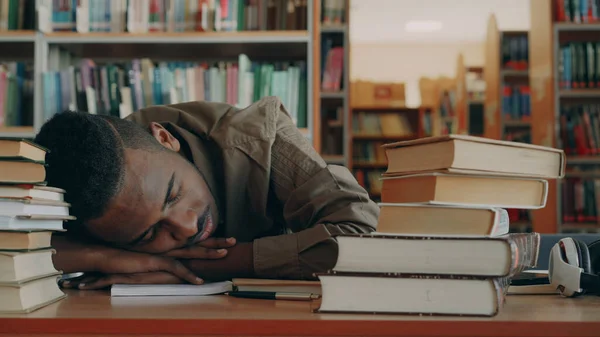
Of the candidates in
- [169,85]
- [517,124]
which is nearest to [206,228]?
[169,85]

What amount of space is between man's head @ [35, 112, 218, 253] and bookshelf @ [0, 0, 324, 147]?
58.6 inches

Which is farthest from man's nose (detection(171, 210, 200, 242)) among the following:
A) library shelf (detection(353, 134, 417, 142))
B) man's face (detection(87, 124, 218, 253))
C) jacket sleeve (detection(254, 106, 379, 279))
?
library shelf (detection(353, 134, 417, 142))

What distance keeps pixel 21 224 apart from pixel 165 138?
493 mm

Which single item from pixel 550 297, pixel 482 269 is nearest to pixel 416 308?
pixel 482 269

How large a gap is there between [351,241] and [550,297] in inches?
13.6

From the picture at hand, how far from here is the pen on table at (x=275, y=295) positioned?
863mm

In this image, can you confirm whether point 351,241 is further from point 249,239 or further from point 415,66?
point 415,66

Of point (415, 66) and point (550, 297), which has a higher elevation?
point (415, 66)

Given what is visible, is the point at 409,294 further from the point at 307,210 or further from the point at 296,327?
the point at 307,210

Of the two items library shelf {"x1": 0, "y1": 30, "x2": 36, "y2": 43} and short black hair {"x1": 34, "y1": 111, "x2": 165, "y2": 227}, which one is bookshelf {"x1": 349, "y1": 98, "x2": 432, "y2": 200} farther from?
short black hair {"x1": 34, "y1": 111, "x2": 165, "y2": 227}

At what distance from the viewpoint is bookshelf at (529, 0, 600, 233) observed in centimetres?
402

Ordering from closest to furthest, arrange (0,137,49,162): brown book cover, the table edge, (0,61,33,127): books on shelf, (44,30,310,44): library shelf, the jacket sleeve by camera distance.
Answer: the table edge → (0,137,49,162): brown book cover → the jacket sleeve → (44,30,310,44): library shelf → (0,61,33,127): books on shelf

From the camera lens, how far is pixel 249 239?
4.41 ft

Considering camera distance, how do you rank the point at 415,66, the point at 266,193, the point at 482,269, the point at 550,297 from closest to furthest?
the point at 482,269 → the point at 550,297 → the point at 266,193 → the point at 415,66
